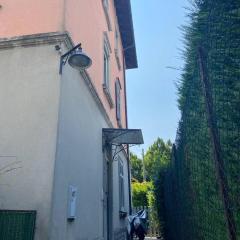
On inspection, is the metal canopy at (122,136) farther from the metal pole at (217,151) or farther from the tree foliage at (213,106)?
the metal pole at (217,151)

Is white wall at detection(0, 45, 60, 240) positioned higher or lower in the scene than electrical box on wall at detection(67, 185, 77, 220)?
higher

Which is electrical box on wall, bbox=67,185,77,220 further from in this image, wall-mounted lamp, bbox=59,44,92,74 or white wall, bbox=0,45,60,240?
wall-mounted lamp, bbox=59,44,92,74

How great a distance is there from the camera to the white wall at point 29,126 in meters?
3.71

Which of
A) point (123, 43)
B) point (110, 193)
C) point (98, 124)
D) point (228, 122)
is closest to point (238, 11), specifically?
point (228, 122)

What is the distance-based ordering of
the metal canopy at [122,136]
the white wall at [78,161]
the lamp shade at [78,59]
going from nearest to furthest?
the white wall at [78,161]
the lamp shade at [78,59]
the metal canopy at [122,136]

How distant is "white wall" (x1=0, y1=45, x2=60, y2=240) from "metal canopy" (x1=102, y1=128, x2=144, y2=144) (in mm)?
3282

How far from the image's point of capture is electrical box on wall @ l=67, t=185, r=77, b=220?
4305 mm

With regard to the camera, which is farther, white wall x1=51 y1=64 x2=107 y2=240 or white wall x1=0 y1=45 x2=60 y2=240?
white wall x1=51 y1=64 x2=107 y2=240

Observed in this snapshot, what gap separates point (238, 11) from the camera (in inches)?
77.0

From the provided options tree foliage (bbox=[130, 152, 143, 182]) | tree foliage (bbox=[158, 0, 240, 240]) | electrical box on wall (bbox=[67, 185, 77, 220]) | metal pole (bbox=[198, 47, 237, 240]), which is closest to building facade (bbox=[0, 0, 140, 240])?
electrical box on wall (bbox=[67, 185, 77, 220])

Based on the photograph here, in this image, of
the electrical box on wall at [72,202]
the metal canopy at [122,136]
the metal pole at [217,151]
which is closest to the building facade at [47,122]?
the electrical box on wall at [72,202]

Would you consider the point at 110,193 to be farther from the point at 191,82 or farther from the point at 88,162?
the point at 191,82

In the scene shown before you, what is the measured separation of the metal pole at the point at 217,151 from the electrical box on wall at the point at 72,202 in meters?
2.78

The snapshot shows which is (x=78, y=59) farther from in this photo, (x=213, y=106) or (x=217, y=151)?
(x=217, y=151)
